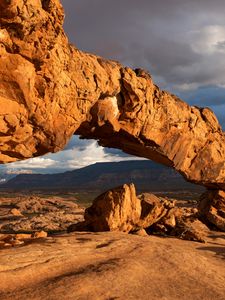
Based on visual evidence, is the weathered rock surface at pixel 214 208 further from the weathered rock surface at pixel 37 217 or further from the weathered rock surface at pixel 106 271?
the weathered rock surface at pixel 37 217

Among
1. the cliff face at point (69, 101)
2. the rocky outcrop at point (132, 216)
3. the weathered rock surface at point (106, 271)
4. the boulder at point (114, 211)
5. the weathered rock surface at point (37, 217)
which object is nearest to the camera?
the weathered rock surface at point (106, 271)

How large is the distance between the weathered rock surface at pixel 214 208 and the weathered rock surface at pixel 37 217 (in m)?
14.6

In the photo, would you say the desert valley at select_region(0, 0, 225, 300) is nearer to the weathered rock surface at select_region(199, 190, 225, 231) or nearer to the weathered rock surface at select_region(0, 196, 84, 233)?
the weathered rock surface at select_region(199, 190, 225, 231)

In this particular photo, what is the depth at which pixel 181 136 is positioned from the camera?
30516 mm

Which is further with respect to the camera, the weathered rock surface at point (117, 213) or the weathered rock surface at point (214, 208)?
the weathered rock surface at point (214, 208)

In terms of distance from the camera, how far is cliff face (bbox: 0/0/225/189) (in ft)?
54.9

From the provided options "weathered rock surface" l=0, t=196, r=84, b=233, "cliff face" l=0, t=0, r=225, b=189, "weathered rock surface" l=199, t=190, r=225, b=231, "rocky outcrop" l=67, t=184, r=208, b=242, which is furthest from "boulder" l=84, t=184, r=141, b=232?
"weathered rock surface" l=0, t=196, r=84, b=233

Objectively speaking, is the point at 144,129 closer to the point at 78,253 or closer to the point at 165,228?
the point at 165,228

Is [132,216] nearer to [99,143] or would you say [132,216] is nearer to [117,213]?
[117,213]

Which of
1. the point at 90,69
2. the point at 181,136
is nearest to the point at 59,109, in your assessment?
the point at 90,69

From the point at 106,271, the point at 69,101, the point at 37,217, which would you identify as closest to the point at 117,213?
the point at 69,101

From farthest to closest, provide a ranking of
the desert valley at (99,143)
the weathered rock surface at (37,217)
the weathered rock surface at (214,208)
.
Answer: the weathered rock surface at (37,217)
the weathered rock surface at (214,208)
the desert valley at (99,143)

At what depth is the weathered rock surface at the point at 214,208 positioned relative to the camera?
34219 millimetres

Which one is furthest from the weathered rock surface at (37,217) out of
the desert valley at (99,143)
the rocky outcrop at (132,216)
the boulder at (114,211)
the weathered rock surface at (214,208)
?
the desert valley at (99,143)
